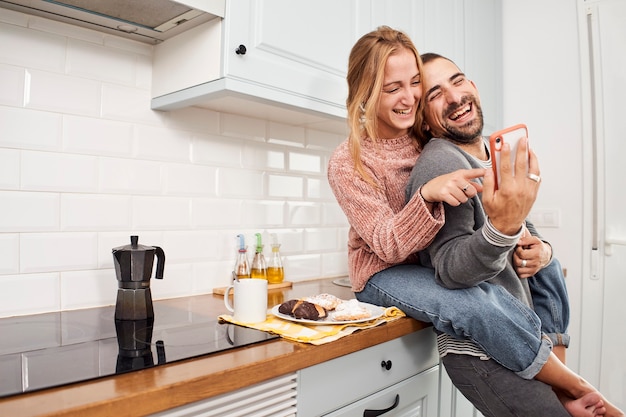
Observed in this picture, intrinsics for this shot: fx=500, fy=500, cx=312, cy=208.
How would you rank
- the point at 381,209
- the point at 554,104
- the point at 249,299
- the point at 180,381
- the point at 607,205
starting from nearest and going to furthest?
the point at 180,381
the point at 249,299
the point at 381,209
the point at 607,205
the point at 554,104

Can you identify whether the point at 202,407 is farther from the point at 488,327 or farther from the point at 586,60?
the point at 586,60

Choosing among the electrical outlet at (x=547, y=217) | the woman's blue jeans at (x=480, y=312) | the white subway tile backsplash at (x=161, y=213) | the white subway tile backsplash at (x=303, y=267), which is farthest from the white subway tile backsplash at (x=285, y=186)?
the electrical outlet at (x=547, y=217)

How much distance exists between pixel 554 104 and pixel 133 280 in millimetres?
2088

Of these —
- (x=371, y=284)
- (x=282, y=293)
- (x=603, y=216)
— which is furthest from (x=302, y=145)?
(x=603, y=216)

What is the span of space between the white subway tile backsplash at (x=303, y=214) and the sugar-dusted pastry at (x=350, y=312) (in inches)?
26.6

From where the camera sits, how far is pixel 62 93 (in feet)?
4.27

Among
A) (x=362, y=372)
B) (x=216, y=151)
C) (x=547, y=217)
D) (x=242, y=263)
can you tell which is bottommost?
(x=362, y=372)

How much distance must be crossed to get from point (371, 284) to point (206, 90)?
67 cm

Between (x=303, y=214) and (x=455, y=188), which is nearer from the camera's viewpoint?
(x=455, y=188)

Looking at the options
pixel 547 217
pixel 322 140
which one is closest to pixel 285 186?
A: pixel 322 140

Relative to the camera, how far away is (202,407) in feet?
2.75

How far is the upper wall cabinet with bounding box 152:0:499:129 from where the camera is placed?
1.27 meters

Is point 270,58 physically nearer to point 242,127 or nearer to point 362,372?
point 242,127

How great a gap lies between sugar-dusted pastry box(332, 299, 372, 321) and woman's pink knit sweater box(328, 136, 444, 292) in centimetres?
14
